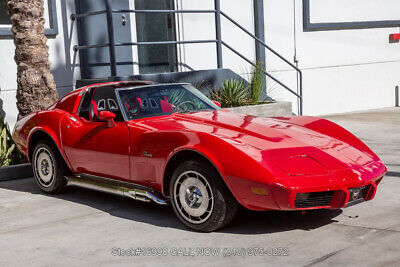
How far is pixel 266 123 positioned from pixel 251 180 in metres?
1.14

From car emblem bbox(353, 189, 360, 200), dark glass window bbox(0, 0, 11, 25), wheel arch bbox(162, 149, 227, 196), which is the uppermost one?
dark glass window bbox(0, 0, 11, 25)

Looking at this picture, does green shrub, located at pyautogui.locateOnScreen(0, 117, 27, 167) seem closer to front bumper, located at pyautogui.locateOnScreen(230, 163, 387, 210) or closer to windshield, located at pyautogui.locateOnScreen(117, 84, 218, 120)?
windshield, located at pyautogui.locateOnScreen(117, 84, 218, 120)

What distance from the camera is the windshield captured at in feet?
19.3

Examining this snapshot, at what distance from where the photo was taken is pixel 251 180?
4.56 meters

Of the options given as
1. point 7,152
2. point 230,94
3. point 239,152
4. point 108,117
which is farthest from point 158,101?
point 230,94

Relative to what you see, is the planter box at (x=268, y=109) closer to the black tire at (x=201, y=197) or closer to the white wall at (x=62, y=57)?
the white wall at (x=62, y=57)

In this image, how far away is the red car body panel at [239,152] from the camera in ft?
15.0

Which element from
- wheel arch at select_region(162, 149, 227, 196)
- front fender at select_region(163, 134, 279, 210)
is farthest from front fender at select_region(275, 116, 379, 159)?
wheel arch at select_region(162, 149, 227, 196)

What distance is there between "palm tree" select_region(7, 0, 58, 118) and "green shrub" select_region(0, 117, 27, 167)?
40 cm

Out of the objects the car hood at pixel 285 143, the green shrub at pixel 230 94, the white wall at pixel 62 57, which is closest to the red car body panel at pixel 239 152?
the car hood at pixel 285 143

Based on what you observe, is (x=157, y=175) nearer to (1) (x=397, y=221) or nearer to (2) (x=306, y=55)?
(1) (x=397, y=221)

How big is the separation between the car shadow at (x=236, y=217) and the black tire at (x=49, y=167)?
0.58 feet

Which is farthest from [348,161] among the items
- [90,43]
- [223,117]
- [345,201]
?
[90,43]

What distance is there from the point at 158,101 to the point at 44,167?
1825 mm
